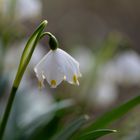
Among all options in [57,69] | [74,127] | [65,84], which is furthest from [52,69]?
[65,84]

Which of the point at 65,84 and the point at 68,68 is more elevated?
the point at 68,68

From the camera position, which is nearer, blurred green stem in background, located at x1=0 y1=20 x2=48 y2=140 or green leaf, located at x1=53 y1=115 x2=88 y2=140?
blurred green stem in background, located at x1=0 y1=20 x2=48 y2=140

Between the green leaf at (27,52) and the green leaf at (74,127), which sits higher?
the green leaf at (27,52)

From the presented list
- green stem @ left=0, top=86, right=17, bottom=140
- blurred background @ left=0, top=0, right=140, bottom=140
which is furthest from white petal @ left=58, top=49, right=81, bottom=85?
blurred background @ left=0, top=0, right=140, bottom=140

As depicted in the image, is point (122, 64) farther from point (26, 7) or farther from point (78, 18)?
point (78, 18)

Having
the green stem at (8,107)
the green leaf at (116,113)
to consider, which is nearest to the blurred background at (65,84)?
the green leaf at (116,113)

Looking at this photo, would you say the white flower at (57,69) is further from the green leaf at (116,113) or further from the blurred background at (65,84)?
the blurred background at (65,84)

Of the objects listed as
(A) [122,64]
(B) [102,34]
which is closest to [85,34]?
(B) [102,34]

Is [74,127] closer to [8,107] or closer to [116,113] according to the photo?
[116,113]

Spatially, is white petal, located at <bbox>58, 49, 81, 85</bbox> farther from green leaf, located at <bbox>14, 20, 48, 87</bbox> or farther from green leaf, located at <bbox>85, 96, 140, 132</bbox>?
green leaf, located at <bbox>85, 96, 140, 132</bbox>
